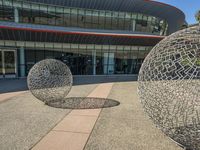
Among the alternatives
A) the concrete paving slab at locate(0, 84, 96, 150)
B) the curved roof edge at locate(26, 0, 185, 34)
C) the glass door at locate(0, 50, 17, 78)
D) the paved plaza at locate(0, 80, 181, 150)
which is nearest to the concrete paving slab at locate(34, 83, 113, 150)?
the paved plaza at locate(0, 80, 181, 150)

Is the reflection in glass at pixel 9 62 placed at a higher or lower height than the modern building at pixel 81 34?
lower

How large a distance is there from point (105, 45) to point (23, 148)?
19.6 meters

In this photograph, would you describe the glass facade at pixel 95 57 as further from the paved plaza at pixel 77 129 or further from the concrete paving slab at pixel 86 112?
the concrete paving slab at pixel 86 112

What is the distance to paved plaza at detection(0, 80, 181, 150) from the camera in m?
5.00

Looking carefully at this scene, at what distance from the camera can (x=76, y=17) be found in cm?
2392

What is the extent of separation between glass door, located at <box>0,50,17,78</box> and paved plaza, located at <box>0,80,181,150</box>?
1218 centimetres

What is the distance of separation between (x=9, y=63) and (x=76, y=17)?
30.8 ft

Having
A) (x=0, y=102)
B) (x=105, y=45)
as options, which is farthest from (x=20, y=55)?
(x=0, y=102)

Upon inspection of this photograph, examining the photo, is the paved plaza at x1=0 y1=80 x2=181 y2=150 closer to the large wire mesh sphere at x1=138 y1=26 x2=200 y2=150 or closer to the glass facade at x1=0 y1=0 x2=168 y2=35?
the large wire mesh sphere at x1=138 y1=26 x2=200 y2=150

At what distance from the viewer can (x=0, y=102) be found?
30.8ft

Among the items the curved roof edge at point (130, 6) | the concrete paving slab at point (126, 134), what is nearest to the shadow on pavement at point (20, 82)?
the concrete paving slab at point (126, 134)

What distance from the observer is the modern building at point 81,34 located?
784 inches

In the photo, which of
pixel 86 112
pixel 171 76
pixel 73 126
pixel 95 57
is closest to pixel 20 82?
pixel 95 57

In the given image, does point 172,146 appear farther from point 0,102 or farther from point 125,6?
point 125,6
